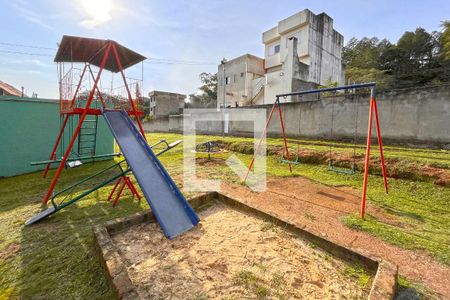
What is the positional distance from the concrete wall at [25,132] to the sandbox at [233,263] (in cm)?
626

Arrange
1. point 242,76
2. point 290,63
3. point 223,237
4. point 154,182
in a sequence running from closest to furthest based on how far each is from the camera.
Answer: point 223,237 → point 154,182 → point 290,63 → point 242,76

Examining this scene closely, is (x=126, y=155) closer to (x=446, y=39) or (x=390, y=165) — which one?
(x=390, y=165)

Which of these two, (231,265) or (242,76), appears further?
(242,76)

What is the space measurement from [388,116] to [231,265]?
10424mm

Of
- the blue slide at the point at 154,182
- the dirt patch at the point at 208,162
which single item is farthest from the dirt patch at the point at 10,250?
the dirt patch at the point at 208,162

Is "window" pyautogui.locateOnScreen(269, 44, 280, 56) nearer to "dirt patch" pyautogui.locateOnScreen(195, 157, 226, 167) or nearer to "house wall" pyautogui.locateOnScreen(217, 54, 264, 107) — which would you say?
"house wall" pyautogui.locateOnScreen(217, 54, 264, 107)

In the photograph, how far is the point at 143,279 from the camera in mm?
2262

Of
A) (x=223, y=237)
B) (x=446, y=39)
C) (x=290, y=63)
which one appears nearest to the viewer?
(x=223, y=237)

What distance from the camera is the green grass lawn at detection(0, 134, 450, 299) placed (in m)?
2.22

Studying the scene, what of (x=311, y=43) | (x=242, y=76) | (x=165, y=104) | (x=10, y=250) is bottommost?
(x=10, y=250)

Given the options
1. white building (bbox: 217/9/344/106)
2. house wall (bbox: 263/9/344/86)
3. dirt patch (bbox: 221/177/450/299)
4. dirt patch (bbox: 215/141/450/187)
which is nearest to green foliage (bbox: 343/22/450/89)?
house wall (bbox: 263/9/344/86)

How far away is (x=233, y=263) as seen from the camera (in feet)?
8.25

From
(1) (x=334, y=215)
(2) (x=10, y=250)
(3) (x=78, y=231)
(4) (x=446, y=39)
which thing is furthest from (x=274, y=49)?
(2) (x=10, y=250)

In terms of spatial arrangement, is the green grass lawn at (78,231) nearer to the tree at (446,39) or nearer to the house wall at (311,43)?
the house wall at (311,43)
